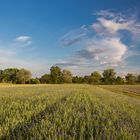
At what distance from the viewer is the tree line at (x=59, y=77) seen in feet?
374

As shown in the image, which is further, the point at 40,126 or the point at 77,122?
the point at 77,122

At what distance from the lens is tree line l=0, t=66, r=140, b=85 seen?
113863mm

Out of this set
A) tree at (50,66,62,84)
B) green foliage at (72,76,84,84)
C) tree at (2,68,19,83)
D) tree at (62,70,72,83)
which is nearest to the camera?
tree at (2,68,19,83)

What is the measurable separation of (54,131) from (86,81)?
4894 inches

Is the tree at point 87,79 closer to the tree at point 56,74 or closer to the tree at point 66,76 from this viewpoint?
the tree at point 66,76

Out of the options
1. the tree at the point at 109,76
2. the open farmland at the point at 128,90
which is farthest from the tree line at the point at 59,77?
the open farmland at the point at 128,90

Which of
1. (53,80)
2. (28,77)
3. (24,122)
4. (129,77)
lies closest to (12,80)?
(28,77)

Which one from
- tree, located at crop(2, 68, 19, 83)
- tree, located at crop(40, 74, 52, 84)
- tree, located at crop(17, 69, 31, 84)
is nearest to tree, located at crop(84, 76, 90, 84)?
tree, located at crop(40, 74, 52, 84)

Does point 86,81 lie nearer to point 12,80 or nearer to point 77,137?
point 12,80

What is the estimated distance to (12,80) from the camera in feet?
382

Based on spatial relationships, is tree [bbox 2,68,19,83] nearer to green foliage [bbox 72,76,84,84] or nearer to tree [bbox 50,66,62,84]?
tree [bbox 50,66,62,84]

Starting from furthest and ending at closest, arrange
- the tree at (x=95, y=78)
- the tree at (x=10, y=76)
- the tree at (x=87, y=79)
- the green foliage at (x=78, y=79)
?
the tree at (x=95, y=78), the tree at (x=87, y=79), the green foliage at (x=78, y=79), the tree at (x=10, y=76)

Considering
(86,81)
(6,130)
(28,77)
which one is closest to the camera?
(6,130)

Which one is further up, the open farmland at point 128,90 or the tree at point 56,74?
the tree at point 56,74
